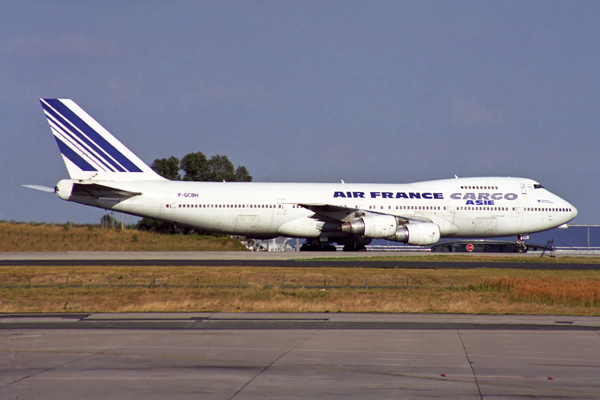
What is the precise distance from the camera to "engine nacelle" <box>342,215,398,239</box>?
40062mm

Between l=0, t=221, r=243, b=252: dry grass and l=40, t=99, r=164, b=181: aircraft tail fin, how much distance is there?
23.6ft

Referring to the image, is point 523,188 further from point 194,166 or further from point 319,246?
point 194,166

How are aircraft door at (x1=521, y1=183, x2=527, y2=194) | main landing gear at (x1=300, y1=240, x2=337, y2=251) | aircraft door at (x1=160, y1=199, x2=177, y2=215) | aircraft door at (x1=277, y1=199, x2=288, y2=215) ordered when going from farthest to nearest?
aircraft door at (x1=521, y1=183, x2=527, y2=194)
main landing gear at (x1=300, y1=240, x2=337, y2=251)
aircraft door at (x1=277, y1=199, x2=288, y2=215)
aircraft door at (x1=160, y1=199, x2=177, y2=215)

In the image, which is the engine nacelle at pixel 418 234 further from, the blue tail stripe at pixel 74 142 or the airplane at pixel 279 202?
the blue tail stripe at pixel 74 142

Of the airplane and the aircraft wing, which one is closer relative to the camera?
the airplane

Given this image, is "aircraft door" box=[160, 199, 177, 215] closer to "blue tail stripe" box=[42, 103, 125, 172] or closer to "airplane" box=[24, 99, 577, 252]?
"airplane" box=[24, 99, 577, 252]

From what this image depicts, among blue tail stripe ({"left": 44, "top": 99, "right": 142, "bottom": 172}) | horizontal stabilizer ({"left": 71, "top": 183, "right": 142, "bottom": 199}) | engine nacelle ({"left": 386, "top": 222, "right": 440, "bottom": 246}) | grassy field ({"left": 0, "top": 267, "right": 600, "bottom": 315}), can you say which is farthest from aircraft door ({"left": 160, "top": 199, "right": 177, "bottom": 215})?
engine nacelle ({"left": 386, "top": 222, "right": 440, "bottom": 246})

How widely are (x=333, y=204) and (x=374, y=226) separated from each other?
368 centimetres

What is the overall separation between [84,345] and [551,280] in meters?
19.5

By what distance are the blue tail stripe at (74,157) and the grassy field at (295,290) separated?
13301 millimetres

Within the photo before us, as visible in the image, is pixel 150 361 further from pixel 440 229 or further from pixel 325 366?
pixel 440 229

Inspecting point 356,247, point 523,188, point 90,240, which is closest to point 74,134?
point 90,240

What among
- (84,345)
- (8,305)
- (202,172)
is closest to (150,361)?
(84,345)

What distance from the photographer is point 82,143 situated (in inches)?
1647
